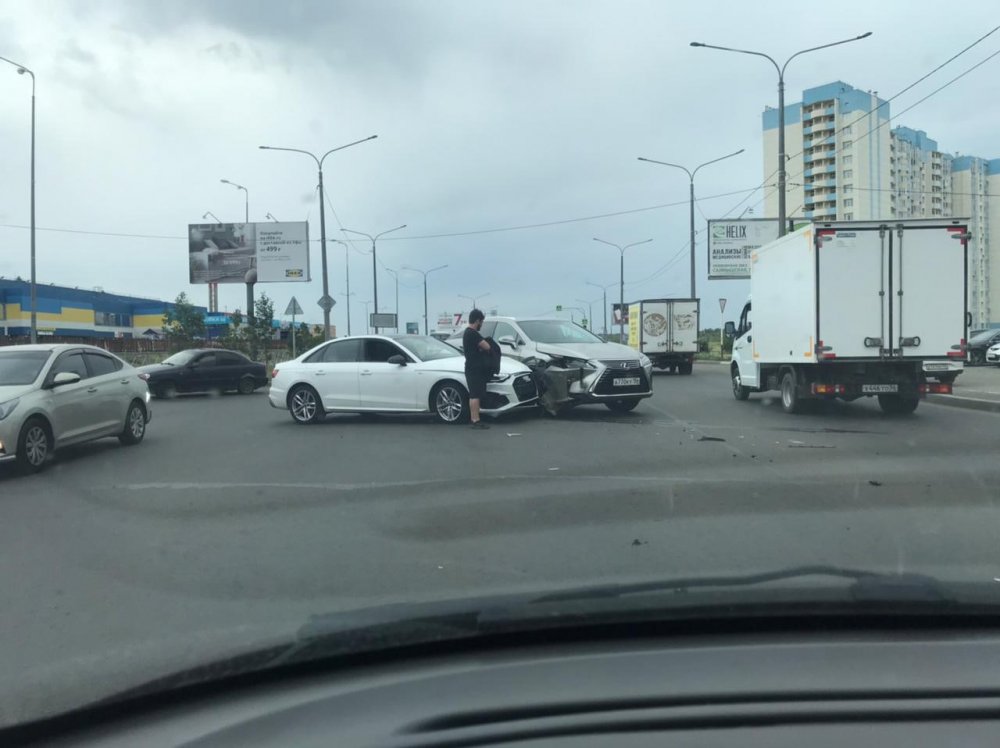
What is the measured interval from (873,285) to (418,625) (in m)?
13.1

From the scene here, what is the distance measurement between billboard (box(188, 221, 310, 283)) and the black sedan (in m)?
A: 22.9

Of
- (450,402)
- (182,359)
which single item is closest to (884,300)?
(450,402)

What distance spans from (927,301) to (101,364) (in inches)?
482

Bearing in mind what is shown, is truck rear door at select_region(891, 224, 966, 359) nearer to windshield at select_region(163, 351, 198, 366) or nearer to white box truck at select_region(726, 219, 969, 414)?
white box truck at select_region(726, 219, 969, 414)

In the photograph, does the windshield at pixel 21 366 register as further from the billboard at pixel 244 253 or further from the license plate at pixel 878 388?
the billboard at pixel 244 253

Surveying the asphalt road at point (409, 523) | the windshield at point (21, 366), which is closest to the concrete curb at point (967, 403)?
the asphalt road at point (409, 523)

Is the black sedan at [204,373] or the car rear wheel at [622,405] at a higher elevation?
the black sedan at [204,373]

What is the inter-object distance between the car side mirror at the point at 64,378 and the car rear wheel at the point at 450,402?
5.16 metres

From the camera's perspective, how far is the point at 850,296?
14078 millimetres

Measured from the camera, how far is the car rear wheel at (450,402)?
13797 millimetres

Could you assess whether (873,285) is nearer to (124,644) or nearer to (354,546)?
(354,546)

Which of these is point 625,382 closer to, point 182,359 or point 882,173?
point 182,359

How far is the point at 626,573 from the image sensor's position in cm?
520

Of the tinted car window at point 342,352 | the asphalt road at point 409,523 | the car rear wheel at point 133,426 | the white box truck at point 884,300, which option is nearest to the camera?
the asphalt road at point 409,523
